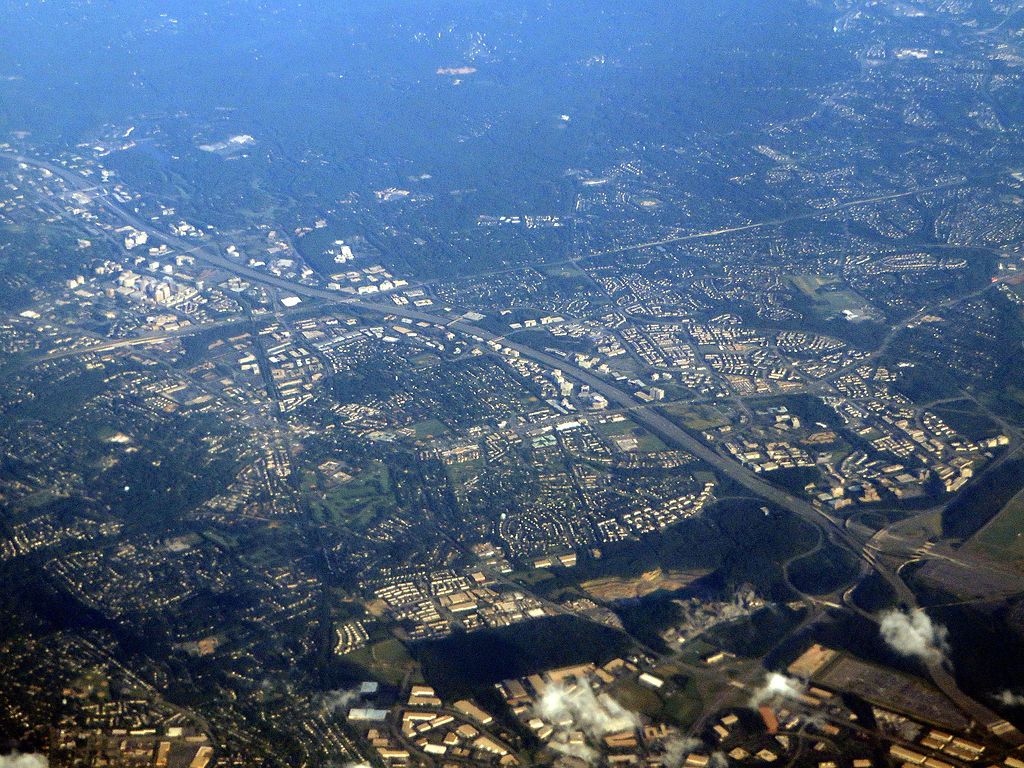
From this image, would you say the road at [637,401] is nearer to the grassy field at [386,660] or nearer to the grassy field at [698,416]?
the grassy field at [698,416]

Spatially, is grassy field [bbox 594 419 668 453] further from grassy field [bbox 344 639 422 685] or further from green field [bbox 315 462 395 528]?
grassy field [bbox 344 639 422 685]

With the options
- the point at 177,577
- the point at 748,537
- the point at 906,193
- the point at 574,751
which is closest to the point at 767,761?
the point at 574,751

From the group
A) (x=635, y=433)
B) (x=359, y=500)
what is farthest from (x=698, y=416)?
(x=359, y=500)

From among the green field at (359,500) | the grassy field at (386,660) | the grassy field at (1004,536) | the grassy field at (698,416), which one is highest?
the green field at (359,500)

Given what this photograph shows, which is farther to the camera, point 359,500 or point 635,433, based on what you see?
point 635,433

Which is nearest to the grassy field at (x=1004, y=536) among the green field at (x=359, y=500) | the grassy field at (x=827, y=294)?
the grassy field at (x=827, y=294)

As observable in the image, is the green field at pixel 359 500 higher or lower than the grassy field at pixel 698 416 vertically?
higher

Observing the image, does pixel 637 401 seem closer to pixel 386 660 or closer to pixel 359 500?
pixel 359 500

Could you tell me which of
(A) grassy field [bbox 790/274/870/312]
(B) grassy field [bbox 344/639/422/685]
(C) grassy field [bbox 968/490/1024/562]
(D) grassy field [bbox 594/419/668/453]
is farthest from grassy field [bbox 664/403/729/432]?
(B) grassy field [bbox 344/639/422/685]

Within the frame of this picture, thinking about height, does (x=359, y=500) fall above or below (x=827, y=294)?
above

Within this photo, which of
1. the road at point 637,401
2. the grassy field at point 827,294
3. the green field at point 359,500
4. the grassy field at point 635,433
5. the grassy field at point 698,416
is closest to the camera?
the road at point 637,401

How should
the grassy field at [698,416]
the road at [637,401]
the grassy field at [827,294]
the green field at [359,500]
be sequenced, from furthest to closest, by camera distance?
the grassy field at [827,294] < the grassy field at [698,416] < the green field at [359,500] < the road at [637,401]
